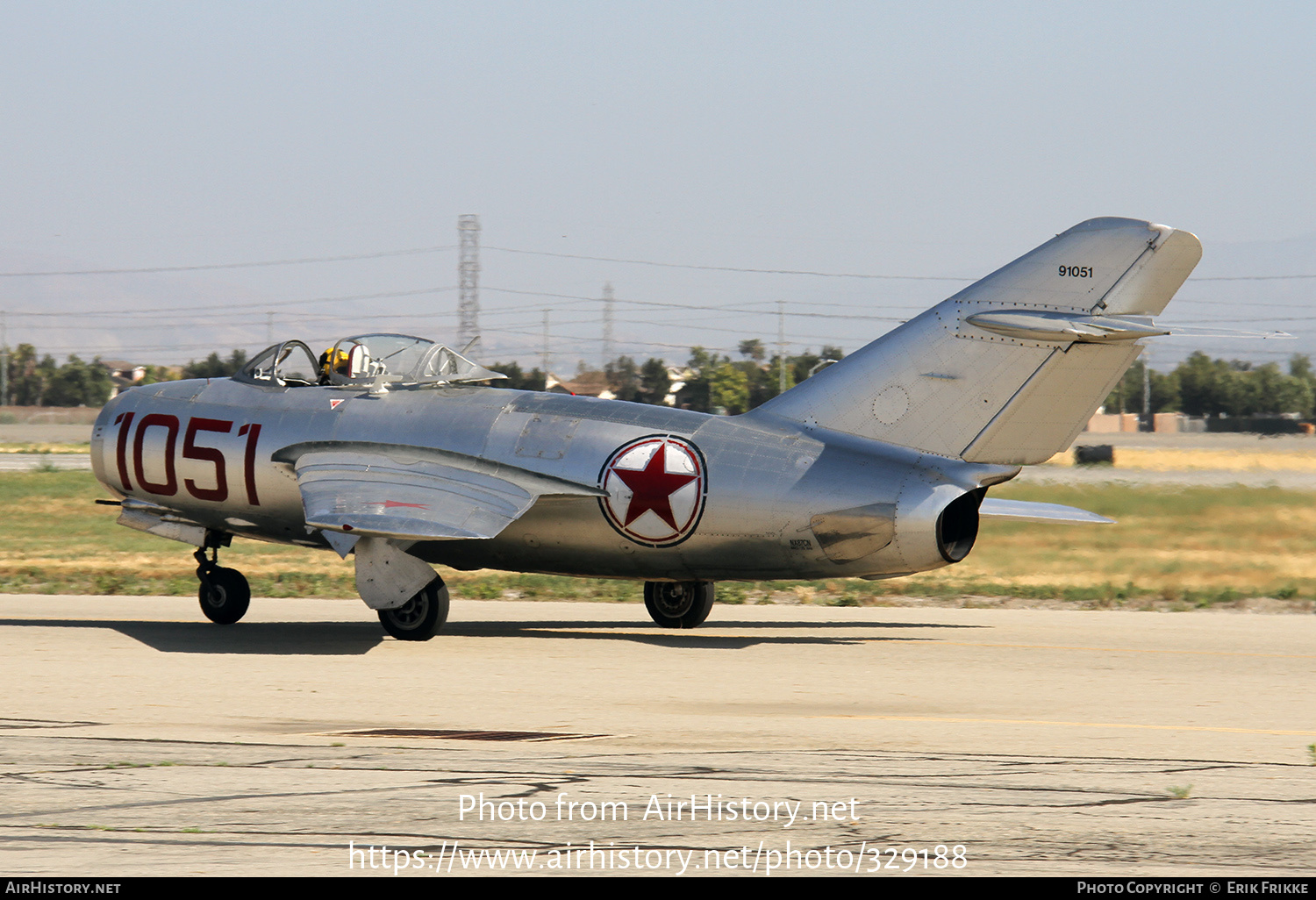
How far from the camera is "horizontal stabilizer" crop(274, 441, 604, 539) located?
657 inches

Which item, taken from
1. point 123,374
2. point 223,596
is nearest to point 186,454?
point 223,596

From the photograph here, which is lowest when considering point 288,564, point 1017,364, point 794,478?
point 288,564

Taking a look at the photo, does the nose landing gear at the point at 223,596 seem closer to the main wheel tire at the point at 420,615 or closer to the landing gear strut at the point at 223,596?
the landing gear strut at the point at 223,596

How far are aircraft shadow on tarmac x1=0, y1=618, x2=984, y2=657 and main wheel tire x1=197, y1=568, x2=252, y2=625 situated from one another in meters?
0.22

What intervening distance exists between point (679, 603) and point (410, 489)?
4128mm

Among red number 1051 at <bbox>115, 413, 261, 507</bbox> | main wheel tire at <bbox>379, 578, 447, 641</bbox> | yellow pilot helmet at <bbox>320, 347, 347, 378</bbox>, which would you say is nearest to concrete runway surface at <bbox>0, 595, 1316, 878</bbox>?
main wheel tire at <bbox>379, 578, 447, 641</bbox>

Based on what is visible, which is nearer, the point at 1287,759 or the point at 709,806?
the point at 709,806

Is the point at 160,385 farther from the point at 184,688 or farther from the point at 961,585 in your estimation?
the point at 961,585

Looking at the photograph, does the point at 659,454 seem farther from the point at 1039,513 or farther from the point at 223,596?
the point at 223,596

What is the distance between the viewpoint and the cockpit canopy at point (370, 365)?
19.2 meters

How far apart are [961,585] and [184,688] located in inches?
596

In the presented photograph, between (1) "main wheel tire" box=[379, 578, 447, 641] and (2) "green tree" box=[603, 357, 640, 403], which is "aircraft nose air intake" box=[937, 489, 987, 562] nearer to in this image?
(1) "main wheel tire" box=[379, 578, 447, 641]

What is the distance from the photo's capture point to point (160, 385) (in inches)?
795
